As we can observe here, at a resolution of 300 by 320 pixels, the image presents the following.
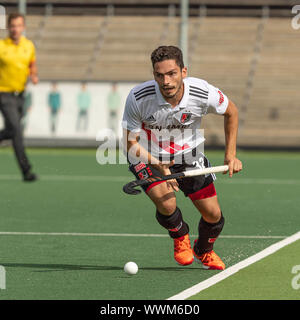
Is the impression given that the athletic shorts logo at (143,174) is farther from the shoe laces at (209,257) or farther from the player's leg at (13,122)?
the player's leg at (13,122)

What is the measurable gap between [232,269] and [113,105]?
1459cm

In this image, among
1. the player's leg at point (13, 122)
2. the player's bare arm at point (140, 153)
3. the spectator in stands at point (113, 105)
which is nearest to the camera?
the player's bare arm at point (140, 153)

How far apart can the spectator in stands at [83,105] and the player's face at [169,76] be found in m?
14.5

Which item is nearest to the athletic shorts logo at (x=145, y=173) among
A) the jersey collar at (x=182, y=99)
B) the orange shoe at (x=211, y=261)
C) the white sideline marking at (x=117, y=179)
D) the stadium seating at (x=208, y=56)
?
→ the jersey collar at (x=182, y=99)

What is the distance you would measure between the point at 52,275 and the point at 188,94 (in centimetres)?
158

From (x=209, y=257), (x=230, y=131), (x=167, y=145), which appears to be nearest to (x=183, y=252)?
(x=209, y=257)

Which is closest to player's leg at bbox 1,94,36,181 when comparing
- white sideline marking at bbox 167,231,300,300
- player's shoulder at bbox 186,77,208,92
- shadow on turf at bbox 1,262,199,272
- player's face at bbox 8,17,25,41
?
player's face at bbox 8,17,25,41

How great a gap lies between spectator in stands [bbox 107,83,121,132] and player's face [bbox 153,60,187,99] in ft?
47.2

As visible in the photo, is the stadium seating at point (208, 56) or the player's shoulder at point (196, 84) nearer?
the player's shoulder at point (196, 84)

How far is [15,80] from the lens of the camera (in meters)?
13.2

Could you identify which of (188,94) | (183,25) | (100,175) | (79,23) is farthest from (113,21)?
(188,94)

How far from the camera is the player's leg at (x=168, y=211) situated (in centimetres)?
693

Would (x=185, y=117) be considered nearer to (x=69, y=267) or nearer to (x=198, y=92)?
(x=198, y=92)
